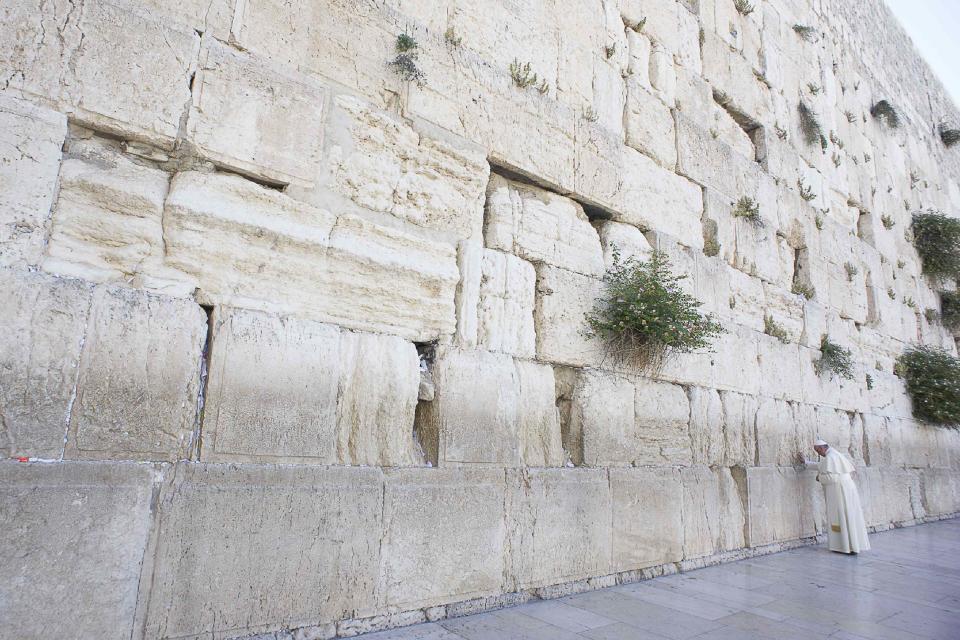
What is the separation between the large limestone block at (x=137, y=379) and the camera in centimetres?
234

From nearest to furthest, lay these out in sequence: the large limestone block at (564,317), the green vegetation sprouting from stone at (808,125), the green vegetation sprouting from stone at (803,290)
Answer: the large limestone block at (564,317)
the green vegetation sprouting from stone at (803,290)
the green vegetation sprouting from stone at (808,125)

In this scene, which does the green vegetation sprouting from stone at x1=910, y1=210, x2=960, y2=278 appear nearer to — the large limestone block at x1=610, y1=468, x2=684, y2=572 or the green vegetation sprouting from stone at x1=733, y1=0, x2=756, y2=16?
the green vegetation sprouting from stone at x1=733, y1=0, x2=756, y2=16

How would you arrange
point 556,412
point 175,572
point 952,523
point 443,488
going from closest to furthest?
point 175,572 → point 443,488 → point 556,412 → point 952,523

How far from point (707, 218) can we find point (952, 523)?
5.97 meters

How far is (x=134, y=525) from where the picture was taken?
2.30 metres

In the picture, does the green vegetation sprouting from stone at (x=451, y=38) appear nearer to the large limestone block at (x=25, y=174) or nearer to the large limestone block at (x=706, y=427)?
the large limestone block at (x=25, y=174)

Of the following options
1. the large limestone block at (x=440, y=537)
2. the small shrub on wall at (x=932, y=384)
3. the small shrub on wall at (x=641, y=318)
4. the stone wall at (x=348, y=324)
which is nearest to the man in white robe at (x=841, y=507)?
the stone wall at (x=348, y=324)

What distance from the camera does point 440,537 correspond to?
123 inches

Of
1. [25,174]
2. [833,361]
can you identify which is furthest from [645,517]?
[25,174]

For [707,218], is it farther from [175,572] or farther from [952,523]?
[952,523]

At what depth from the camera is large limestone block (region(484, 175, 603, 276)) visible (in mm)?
3963

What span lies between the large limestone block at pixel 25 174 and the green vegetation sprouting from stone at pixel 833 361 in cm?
698

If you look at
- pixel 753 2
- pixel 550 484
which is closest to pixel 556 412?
pixel 550 484

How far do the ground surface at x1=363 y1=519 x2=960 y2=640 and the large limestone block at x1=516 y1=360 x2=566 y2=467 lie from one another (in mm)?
840
